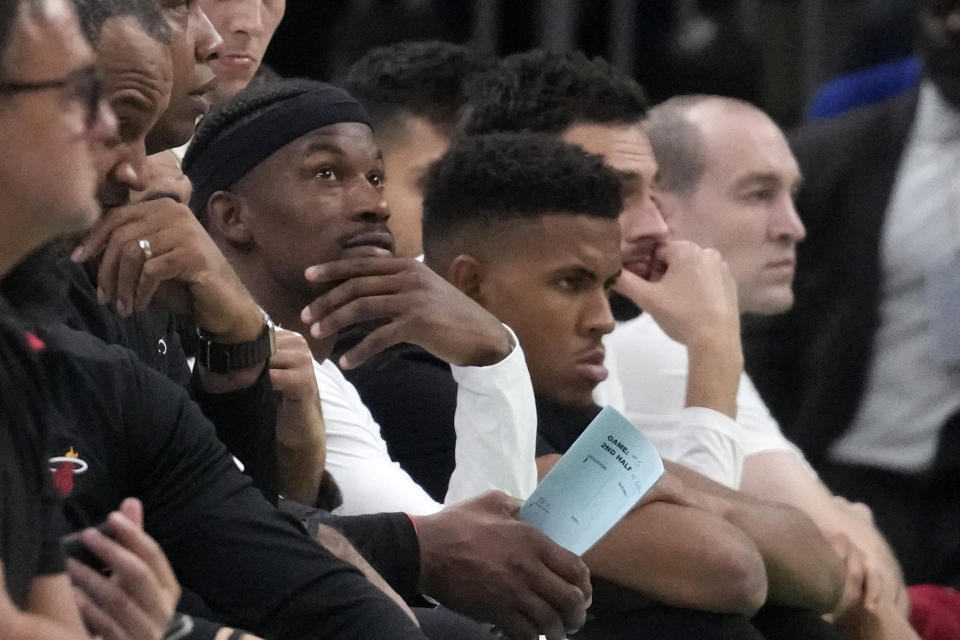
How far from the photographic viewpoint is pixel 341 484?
279 centimetres

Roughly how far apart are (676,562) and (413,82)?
1437 millimetres

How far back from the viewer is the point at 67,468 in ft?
6.56

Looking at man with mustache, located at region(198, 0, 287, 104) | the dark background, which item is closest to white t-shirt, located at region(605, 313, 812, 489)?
man with mustache, located at region(198, 0, 287, 104)

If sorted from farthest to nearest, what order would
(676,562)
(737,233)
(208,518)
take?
(737,233) < (676,562) < (208,518)

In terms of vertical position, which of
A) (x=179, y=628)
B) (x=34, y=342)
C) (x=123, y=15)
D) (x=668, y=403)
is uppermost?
(x=123, y=15)

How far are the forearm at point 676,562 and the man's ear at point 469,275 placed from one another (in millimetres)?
547

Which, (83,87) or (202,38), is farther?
(202,38)

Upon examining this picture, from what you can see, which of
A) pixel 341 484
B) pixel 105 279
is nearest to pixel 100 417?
pixel 105 279

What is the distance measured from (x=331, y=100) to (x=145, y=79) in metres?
0.59

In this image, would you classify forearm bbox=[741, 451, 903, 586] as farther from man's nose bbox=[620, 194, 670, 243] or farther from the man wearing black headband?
the man wearing black headband

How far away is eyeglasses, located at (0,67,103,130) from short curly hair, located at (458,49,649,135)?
1849 mm

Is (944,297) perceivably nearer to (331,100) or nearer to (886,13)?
(886,13)

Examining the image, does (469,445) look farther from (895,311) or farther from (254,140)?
(895,311)

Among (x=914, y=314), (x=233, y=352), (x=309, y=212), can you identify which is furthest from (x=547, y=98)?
(x=233, y=352)
